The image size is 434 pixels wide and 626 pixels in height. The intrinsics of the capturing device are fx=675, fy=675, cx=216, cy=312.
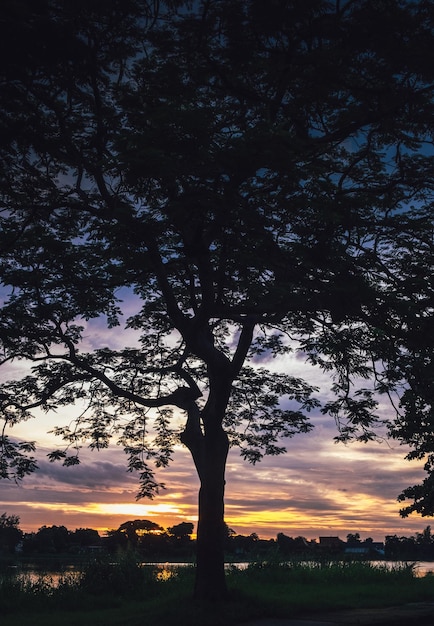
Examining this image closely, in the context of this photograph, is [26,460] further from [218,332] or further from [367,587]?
[367,587]

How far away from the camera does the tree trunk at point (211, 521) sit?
1784cm

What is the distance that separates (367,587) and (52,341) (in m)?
14.4

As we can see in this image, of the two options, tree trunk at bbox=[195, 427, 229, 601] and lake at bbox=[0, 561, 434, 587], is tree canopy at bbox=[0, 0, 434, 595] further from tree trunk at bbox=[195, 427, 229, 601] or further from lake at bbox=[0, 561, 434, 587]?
lake at bbox=[0, 561, 434, 587]

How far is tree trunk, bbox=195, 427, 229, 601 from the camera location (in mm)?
17844

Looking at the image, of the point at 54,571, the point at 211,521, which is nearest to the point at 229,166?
the point at 211,521

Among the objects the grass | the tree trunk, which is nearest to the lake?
the grass

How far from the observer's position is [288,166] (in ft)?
40.6

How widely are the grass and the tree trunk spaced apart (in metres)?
0.51

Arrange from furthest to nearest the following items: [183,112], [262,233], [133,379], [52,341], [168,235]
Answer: [133,379] → [52,341] → [168,235] → [262,233] → [183,112]

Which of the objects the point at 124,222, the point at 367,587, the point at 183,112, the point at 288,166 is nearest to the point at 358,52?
the point at 288,166

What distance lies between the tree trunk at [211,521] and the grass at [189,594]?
51 cm

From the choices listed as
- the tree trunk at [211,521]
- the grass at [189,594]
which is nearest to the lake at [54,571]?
the grass at [189,594]

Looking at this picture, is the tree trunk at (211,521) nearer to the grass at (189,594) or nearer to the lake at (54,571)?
the grass at (189,594)

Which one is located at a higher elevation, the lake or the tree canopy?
the tree canopy
